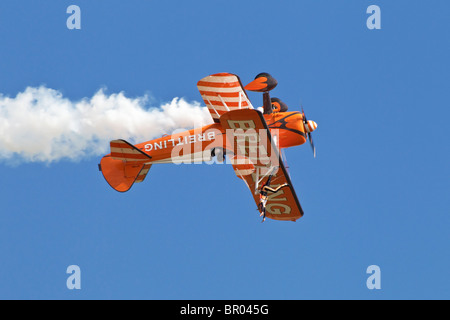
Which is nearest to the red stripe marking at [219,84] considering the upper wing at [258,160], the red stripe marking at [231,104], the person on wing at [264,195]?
the red stripe marking at [231,104]

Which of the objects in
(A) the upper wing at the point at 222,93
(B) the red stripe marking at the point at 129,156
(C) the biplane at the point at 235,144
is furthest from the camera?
(B) the red stripe marking at the point at 129,156

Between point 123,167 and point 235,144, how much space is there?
5.76 metres

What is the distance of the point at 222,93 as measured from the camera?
30391 millimetres

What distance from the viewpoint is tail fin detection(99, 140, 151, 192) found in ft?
106

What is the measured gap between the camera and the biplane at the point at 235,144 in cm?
2928

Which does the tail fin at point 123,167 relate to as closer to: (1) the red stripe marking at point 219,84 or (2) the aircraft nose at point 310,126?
(1) the red stripe marking at point 219,84

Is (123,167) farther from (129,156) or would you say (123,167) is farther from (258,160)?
(258,160)

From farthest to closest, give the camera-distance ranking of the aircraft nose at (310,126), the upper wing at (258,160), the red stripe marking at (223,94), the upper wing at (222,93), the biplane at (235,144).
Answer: the aircraft nose at (310,126) < the red stripe marking at (223,94) < the upper wing at (222,93) < the biplane at (235,144) < the upper wing at (258,160)

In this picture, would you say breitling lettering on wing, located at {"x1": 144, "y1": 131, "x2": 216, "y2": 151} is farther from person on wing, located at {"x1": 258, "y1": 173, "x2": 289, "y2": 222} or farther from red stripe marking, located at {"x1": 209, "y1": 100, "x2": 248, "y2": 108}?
person on wing, located at {"x1": 258, "y1": 173, "x2": 289, "y2": 222}

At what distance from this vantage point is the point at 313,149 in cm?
3234

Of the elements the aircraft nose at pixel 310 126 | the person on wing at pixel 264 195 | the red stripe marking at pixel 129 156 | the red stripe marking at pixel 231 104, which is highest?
the red stripe marking at pixel 231 104

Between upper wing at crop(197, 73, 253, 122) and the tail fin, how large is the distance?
12.8 feet

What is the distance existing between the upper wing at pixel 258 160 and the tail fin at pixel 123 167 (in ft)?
13.3
